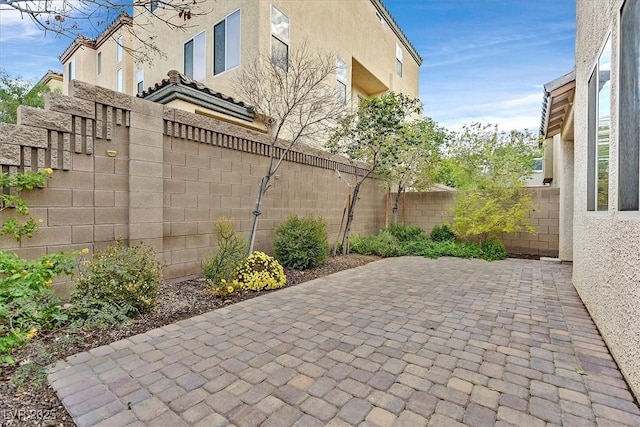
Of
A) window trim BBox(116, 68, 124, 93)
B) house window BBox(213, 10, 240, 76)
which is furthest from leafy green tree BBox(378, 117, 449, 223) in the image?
window trim BBox(116, 68, 124, 93)

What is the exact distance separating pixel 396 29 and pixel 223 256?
623 inches

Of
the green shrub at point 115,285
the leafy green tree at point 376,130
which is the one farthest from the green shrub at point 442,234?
the green shrub at point 115,285

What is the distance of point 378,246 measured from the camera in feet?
30.8

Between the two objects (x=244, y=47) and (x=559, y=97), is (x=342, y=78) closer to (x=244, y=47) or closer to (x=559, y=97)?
(x=244, y=47)

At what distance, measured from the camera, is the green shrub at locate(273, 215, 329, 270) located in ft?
22.4

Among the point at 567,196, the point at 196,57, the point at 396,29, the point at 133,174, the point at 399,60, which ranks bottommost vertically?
the point at 567,196

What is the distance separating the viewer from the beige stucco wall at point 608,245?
2.50m

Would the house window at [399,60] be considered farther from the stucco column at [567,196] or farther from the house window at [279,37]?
the stucco column at [567,196]

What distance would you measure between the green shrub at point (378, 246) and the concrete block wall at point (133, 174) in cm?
325

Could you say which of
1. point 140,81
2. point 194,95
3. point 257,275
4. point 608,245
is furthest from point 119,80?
point 608,245

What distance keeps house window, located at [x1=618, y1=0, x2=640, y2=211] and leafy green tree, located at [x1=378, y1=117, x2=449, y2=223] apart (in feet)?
18.6

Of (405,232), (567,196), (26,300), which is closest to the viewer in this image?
(26,300)

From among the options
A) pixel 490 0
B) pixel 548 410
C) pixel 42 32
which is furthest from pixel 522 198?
pixel 42 32

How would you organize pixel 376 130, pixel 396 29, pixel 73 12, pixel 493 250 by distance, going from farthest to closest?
pixel 396 29
pixel 493 250
pixel 376 130
pixel 73 12
